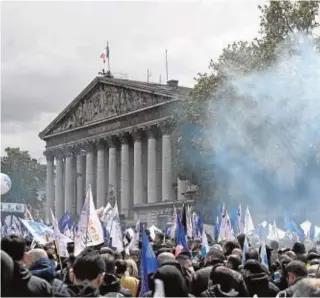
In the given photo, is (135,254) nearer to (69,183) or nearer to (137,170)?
(137,170)

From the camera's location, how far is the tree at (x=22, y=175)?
336 ft

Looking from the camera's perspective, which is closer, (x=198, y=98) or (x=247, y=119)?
(x=247, y=119)

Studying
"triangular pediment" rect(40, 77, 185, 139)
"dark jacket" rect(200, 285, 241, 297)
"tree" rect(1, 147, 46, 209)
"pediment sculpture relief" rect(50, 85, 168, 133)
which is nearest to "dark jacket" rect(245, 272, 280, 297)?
"dark jacket" rect(200, 285, 241, 297)

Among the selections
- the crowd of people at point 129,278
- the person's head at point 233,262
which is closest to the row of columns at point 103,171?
the person's head at point 233,262

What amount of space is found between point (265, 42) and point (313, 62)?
11.4 feet

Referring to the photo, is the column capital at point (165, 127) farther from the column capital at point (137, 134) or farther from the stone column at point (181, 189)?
the stone column at point (181, 189)

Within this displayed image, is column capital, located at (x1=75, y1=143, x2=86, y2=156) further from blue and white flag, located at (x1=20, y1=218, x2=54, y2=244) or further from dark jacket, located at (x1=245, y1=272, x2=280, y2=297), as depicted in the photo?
dark jacket, located at (x1=245, y1=272, x2=280, y2=297)

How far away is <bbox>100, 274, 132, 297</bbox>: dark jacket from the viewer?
6977 millimetres

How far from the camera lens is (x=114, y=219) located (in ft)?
49.7

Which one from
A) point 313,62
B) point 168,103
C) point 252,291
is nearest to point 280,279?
point 252,291

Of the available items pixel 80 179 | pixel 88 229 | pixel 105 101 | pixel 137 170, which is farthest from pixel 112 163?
pixel 88 229

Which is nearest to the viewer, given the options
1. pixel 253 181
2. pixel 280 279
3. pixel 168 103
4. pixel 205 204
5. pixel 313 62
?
pixel 280 279

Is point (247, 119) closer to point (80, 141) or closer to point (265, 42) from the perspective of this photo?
point (265, 42)

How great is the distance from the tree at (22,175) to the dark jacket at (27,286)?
9586 centimetres
